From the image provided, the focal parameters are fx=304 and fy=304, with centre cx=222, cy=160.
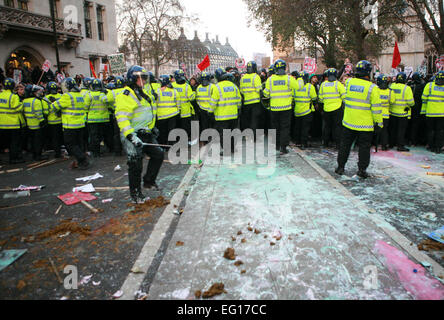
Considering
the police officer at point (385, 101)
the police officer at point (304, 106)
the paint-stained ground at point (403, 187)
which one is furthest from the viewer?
the police officer at point (304, 106)

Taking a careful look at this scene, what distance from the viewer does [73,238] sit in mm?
4168

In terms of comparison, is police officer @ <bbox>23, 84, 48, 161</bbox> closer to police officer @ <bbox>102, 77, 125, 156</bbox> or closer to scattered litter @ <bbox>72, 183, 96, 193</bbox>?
police officer @ <bbox>102, 77, 125, 156</bbox>

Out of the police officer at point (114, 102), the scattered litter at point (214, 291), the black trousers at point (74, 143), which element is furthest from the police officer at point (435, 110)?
the black trousers at point (74, 143)

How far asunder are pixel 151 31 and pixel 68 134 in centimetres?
3099

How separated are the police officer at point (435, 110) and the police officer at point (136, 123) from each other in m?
7.51

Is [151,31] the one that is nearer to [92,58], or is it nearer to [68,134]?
[92,58]

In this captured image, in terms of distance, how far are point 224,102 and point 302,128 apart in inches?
109

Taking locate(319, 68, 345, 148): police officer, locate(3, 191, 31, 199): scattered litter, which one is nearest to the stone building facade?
locate(3, 191, 31, 199): scattered litter

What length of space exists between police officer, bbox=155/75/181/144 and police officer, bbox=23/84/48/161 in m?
3.50

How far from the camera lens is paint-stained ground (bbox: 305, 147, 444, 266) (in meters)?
4.25

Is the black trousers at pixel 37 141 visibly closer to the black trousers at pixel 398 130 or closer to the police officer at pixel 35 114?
the police officer at pixel 35 114

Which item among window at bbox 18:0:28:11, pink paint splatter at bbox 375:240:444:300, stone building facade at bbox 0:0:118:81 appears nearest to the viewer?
pink paint splatter at bbox 375:240:444:300

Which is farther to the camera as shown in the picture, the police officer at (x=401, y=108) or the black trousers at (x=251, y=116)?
the black trousers at (x=251, y=116)

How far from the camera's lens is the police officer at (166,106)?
8.61 metres
